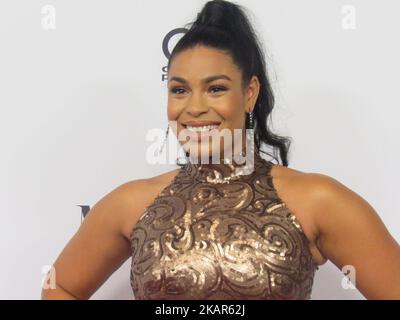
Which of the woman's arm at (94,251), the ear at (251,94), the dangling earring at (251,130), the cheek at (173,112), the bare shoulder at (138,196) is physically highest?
the ear at (251,94)

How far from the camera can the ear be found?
3.92 ft

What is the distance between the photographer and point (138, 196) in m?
1.22

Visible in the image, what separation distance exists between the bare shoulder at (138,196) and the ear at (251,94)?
0.18 metres

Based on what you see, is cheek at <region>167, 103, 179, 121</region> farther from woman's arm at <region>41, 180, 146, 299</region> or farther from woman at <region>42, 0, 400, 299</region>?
woman's arm at <region>41, 180, 146, 299</region>

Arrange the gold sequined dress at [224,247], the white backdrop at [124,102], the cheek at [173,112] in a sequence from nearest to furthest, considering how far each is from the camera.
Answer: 1. the gold sequined dress at [224,247]
2. the cheek at [173,112]
3. the white backdrop at [124,102]

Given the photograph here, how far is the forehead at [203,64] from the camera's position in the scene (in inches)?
45.1

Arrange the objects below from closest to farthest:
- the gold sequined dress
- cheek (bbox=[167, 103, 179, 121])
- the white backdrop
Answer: the gold sequined dress < cheek (bbox=[167, 103, 179, 121]) < the white backdrop

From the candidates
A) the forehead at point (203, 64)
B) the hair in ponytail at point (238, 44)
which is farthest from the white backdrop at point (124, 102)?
the forehead at point (203, 64)

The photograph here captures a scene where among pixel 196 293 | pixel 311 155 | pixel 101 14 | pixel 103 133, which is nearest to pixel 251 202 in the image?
pixel 196 293

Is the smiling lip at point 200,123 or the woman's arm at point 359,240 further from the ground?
the smiling lip at point 200,123

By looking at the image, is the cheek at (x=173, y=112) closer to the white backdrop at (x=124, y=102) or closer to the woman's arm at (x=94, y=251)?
the woman's arm at (x=94, y=251)

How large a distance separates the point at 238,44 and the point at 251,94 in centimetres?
9

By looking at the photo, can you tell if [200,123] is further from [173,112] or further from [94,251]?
[94,251]

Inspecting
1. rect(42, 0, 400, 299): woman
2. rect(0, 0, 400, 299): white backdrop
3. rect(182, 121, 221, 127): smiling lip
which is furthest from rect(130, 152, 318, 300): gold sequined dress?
rect(0, 0, 400, 299): white backdrop
